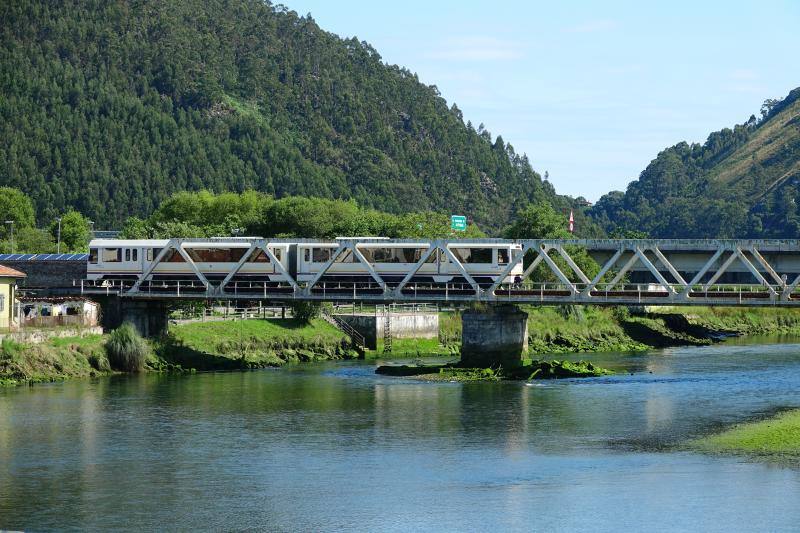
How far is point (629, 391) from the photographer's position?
76.5 m

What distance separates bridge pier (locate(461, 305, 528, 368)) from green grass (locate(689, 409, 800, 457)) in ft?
93.4

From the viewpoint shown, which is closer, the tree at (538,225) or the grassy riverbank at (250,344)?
the grassy riverbank at (250,344)

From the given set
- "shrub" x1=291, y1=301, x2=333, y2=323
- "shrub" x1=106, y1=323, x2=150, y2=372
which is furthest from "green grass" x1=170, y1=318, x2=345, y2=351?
"shrub" x1=106, y1=323, x2=150, y2=372

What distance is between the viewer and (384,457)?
55344 mm

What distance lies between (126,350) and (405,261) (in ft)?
65.3

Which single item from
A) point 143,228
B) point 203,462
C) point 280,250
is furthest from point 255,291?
point 143,228

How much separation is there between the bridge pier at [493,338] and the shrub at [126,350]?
20.9 meters

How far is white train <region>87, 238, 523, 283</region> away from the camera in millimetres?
90812

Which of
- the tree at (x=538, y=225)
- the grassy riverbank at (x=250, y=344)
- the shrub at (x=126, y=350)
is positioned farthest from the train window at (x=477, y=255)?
the tree at (x=538, y=225)

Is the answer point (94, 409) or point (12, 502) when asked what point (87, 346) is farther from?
point (12, 502)

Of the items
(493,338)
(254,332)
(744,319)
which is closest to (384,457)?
(493,338)

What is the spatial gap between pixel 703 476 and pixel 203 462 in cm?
1942

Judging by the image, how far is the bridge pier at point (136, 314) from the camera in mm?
93562

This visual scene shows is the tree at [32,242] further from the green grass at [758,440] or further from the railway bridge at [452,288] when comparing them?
the green grass at [758,440]
